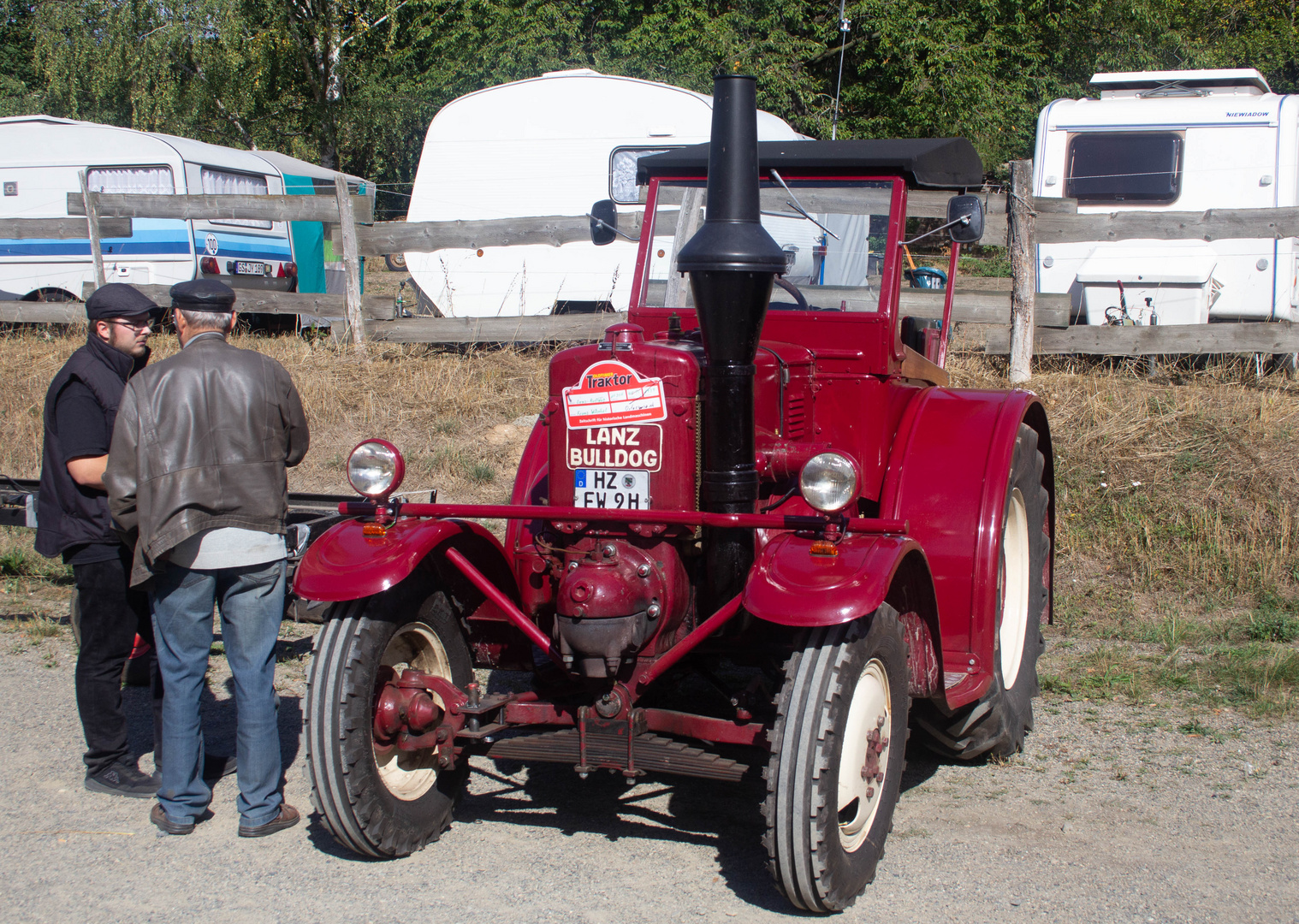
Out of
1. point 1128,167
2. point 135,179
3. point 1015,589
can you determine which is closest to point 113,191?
point 135,179

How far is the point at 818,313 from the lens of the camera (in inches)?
168

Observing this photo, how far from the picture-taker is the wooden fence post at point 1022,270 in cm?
831

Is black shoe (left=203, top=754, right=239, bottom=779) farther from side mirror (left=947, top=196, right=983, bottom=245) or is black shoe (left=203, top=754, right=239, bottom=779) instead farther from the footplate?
side mirror (left=947, top=196, right=983, bottom=245)

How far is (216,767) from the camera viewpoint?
173 inches

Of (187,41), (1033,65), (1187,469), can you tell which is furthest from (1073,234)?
(187,41)

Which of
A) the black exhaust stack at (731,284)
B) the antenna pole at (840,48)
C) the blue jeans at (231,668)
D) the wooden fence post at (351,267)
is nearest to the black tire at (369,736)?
the blue jeans at (231,668)

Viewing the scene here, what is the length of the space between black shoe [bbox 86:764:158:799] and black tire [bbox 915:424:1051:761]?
9.55 feet

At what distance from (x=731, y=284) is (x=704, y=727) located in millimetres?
1330

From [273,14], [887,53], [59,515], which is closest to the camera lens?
[59,515]

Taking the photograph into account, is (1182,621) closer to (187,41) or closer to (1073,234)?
(1073,234)

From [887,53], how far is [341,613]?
22.0 m

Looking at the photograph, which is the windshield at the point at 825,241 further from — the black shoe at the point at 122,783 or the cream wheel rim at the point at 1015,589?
the black shoe at the point at 122,783

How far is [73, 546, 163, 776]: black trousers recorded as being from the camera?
13.8 ft

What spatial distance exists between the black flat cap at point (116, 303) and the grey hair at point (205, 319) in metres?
0.48
